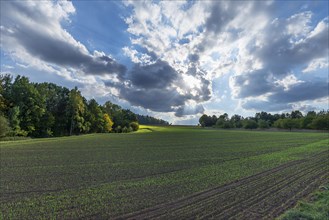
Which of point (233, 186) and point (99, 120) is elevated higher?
point (99, 120)

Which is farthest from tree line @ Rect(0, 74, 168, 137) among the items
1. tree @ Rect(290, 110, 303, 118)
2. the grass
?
tree @ Rect(290, 110, 303, 118)

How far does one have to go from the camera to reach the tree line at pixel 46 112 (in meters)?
54.3

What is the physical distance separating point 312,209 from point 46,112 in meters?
68.8

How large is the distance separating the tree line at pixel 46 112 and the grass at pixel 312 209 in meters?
49.8

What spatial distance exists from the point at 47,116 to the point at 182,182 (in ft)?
204

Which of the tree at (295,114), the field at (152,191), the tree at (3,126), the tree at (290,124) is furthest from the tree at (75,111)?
the tree at (295,114)

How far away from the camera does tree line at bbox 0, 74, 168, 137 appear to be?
178 feet

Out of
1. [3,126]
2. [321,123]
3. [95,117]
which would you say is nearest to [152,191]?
[3,126]

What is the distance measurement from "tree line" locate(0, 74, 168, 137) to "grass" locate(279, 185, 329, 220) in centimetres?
4975

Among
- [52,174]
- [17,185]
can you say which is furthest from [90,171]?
[17,185]

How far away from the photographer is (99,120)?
294 ft

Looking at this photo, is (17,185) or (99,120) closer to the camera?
(17,185)

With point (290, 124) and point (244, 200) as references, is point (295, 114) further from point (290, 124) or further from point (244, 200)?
point (244, 200)

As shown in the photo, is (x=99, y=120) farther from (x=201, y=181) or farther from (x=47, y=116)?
(x=201, y=181)
